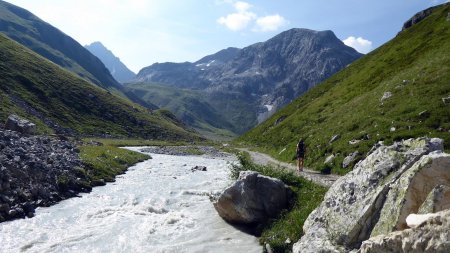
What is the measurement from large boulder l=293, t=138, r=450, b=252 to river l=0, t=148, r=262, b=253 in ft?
17.0

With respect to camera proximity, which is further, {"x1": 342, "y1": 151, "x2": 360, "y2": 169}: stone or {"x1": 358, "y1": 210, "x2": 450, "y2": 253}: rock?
{"x1": 342, "y1": 151, "x2": 360, "y2": 169}: stone

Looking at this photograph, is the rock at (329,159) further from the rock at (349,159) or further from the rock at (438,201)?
the rock at (438,201)

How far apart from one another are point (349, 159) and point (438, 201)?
78.1 ft

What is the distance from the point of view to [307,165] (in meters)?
41.1

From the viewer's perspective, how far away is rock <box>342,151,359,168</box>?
33562 mm

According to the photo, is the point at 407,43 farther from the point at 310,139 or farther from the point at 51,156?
the point at 51,156

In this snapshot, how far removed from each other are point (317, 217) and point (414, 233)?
794cm

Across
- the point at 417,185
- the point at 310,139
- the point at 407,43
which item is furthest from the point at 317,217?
the point at 407,43

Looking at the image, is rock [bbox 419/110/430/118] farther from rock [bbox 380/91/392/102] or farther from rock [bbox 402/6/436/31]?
rock [bbox 402/6/436/31]

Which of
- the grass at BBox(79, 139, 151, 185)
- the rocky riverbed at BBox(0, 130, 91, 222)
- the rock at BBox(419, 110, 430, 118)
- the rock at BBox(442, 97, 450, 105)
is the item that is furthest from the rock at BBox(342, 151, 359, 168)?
the grass at BBox(79, 139, 151, 185)

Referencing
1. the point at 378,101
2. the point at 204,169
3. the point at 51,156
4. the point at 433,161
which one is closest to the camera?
the point at 433,161

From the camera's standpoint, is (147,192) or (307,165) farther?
(307,165)

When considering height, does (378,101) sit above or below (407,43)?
below

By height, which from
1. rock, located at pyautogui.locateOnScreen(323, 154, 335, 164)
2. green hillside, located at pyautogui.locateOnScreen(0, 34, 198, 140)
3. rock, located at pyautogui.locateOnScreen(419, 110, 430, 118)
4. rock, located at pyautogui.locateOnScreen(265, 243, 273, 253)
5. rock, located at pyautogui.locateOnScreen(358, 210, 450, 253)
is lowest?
green hillside, located at pyautogui.locateOnScreen(0, 34, 198, 140)
